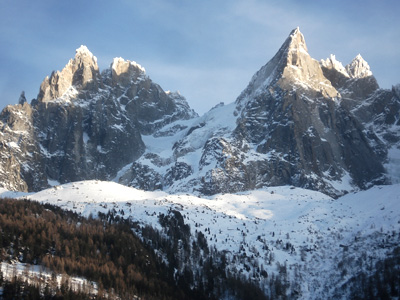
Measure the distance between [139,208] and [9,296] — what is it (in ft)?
138

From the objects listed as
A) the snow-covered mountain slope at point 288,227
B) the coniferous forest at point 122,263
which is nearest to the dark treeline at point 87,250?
the coniferous forest at point 122,263

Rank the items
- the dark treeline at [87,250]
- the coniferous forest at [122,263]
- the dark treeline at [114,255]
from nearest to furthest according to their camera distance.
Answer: the coniferous forest at [122,263] < the dark treeline at [114,255] < the dark treeline at [87,250]

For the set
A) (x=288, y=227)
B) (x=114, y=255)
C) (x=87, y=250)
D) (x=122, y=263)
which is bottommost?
Result: (x=122, y=263)

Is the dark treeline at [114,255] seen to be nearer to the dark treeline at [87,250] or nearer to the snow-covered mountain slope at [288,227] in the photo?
the dark treeline at [87,250]

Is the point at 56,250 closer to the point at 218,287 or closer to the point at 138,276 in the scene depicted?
the point at 138,276

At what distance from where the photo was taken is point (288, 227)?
9175cm

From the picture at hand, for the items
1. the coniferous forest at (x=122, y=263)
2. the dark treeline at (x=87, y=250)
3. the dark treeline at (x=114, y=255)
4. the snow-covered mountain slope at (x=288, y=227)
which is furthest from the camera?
the snow-covered mountain slope at (x=288, y=227)

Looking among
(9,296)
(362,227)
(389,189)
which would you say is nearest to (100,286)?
(9,296)

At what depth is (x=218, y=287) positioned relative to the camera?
68312 millimetres

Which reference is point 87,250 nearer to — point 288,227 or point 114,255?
point 114,255

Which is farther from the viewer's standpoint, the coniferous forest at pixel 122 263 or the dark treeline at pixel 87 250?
the dark treeline at pixel 87 250

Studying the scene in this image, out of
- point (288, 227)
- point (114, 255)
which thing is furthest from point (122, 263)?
point (288, 227)

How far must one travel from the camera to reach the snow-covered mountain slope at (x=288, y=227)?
Answer: 72.8 meters

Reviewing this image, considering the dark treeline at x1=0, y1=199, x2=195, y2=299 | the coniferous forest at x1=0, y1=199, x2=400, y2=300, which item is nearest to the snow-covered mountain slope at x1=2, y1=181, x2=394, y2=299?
the coniferous forest at x1=0, y1=199, x2=400, y2=300
